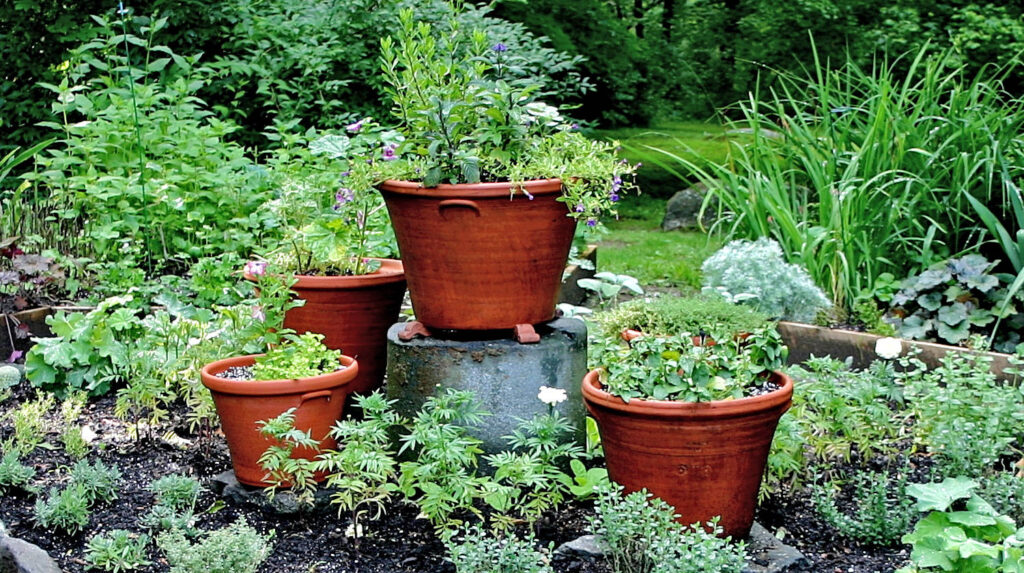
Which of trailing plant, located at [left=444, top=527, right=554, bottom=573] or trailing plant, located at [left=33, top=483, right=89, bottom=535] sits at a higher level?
trailing plant, located at [left=444, top=527, right=554, bottom=573]

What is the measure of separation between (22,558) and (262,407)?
788mm

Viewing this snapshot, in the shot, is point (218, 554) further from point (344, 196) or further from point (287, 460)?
point (344, 196)

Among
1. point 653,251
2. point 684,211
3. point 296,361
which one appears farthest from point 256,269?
point 684,211

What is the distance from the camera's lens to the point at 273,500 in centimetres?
317

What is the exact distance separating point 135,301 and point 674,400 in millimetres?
3038

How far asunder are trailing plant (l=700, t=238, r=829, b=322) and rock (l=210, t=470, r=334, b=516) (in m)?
2.40

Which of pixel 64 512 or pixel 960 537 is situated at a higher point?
pixel 960 537

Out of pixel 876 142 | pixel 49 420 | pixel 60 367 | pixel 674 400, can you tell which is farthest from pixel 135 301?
pixel 876 142

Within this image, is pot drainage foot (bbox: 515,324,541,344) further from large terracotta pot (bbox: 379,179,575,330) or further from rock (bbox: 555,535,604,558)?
rock (bbox: 555,535,604,558)

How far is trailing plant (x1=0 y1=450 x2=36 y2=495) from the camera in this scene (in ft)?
10.7

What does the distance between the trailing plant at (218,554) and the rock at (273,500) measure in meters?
0.43

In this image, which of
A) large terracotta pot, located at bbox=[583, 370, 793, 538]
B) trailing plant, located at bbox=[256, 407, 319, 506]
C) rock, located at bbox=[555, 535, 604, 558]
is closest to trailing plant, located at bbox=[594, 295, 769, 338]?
large terracotta pot, located at bbox=[583, 370, 793, 538]

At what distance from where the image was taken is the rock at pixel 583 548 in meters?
2.80

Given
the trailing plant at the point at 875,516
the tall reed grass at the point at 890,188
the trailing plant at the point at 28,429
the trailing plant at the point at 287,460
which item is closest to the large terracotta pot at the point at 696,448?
the trailing plant at the point at 875,516
